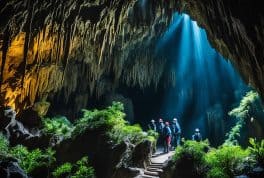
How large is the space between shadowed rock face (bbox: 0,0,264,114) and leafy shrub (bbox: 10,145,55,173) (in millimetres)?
1970

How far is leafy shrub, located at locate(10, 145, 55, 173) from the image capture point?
13305 mm

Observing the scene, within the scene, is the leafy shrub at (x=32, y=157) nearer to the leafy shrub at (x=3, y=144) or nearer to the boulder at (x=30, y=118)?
the leafy shrub at (x=3, y=144)

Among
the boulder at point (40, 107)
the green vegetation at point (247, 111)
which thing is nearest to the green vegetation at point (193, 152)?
the green vegetation at point (247, 111)

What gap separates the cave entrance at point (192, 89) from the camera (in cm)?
2556

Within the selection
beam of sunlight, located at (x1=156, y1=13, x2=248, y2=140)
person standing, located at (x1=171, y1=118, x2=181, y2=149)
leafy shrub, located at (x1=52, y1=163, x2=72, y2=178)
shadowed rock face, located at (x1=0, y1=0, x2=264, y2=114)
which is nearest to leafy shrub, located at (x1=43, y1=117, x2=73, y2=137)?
shadowed rock face, located at (x1=0, y1=0, x2=264, y2=114)

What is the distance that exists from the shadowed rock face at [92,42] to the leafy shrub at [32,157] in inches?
77.6

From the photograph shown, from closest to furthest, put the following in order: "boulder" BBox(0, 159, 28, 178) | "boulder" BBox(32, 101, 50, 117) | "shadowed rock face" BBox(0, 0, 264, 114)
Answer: "boulder" BBox(0, 159, 28, 178)
"shadowed rock face" BBox(0, 0, 264, 114)
"boulder" BBox(32, 101, 50, 117)

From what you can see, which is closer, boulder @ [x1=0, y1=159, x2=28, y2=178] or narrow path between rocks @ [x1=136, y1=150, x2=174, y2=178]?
boulder @ [x1=0, y1=159, x2=28, y2=178]

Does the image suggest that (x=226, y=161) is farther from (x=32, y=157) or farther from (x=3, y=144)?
(x=3, y=144)

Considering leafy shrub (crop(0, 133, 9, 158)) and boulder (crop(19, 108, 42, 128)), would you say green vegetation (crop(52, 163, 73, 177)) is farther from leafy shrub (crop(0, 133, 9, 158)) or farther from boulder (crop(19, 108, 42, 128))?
boulder (crop(19, 108, 42, 128))

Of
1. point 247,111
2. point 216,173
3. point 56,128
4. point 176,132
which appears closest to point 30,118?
point 56,128

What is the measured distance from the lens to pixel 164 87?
26375mm

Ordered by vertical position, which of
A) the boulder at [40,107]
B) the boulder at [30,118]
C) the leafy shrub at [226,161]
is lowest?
the leafy shrub at [226,161]

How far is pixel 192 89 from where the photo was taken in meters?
28.6
